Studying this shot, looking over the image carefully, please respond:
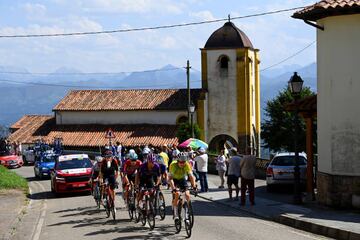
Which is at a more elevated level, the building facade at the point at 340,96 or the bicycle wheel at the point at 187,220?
the building facade at the point at 340,96

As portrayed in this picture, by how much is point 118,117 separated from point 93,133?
2.85 metres

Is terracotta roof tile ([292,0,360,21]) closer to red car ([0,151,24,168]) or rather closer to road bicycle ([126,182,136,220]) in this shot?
road bicycle ([126,182,136,220])

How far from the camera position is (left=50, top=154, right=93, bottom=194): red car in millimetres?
24750

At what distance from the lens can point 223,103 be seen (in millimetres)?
57844

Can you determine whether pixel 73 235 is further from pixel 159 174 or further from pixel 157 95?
pixel 157 95

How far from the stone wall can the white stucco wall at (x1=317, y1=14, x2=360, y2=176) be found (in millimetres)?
177

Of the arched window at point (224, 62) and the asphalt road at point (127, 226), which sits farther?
the arched window at point (224, 62)

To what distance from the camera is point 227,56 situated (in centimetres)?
5772

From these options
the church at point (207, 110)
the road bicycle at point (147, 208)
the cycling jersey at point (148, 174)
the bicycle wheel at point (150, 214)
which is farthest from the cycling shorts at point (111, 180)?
the church at point (207, 110)

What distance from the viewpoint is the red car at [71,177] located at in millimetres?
24750

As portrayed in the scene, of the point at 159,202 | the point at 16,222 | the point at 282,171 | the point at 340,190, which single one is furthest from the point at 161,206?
the point at 282,171

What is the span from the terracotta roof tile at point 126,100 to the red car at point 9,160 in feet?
49.0

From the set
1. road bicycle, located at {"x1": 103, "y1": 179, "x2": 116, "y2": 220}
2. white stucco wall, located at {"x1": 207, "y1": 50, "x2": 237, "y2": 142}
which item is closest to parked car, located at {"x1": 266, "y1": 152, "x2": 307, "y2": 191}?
road bicycle, located at {"x1": 103, "y1": 179, "x2": 116, "y2": 220}

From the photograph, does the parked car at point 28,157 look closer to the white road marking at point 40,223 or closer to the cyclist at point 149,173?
the white road marking at point 40,223
